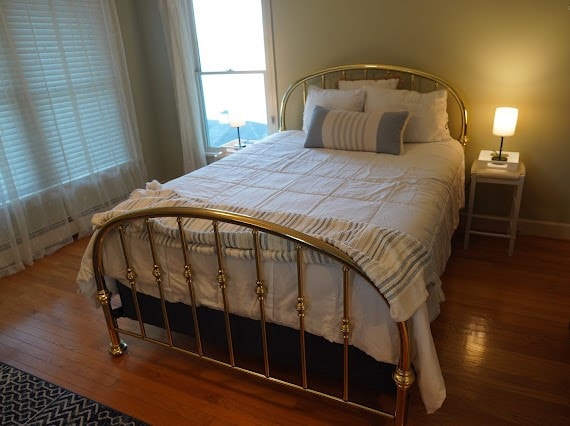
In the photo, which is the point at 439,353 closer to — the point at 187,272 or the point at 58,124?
the point at 187,272

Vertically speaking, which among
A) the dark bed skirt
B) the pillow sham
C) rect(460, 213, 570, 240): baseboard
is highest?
the pillow sham

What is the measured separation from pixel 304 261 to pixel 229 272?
347mm

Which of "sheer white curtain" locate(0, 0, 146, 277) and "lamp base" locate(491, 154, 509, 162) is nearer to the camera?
"lamp base" locate(491, 154, 509, 162)

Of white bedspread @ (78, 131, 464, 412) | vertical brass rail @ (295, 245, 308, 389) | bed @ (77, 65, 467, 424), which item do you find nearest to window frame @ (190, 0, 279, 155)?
white bedspread @ (78, 131, 464, 412)

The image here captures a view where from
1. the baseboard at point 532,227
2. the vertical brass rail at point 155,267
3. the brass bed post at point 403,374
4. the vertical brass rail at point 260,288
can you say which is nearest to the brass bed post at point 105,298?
the vertical brass rail at point 155,267

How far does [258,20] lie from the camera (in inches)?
143

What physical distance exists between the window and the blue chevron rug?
2465 millimetres

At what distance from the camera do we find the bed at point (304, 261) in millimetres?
1468

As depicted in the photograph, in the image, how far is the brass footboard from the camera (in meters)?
1.44

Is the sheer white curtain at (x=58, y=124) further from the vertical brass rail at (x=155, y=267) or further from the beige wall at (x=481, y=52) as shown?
the vertical brass rail at (x=155, y=267)

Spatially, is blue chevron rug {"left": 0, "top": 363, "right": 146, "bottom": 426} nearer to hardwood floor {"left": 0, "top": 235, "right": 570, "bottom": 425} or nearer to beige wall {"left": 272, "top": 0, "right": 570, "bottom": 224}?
hardwood floor {"left": 0, "top": 235, "right": 570, "bottom": 425}

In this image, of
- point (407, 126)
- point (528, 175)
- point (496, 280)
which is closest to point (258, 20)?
point (407, 126)

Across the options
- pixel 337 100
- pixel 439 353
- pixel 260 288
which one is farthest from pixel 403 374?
pixel 337 100

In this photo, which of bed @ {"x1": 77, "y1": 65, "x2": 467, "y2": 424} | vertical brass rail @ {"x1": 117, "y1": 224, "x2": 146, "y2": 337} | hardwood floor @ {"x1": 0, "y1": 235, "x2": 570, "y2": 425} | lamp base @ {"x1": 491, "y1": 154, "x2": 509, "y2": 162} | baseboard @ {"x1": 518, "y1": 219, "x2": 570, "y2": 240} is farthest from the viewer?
baseboard @ {"x1": 518, "y1": 219, "x2": 570, "y2": 240}
